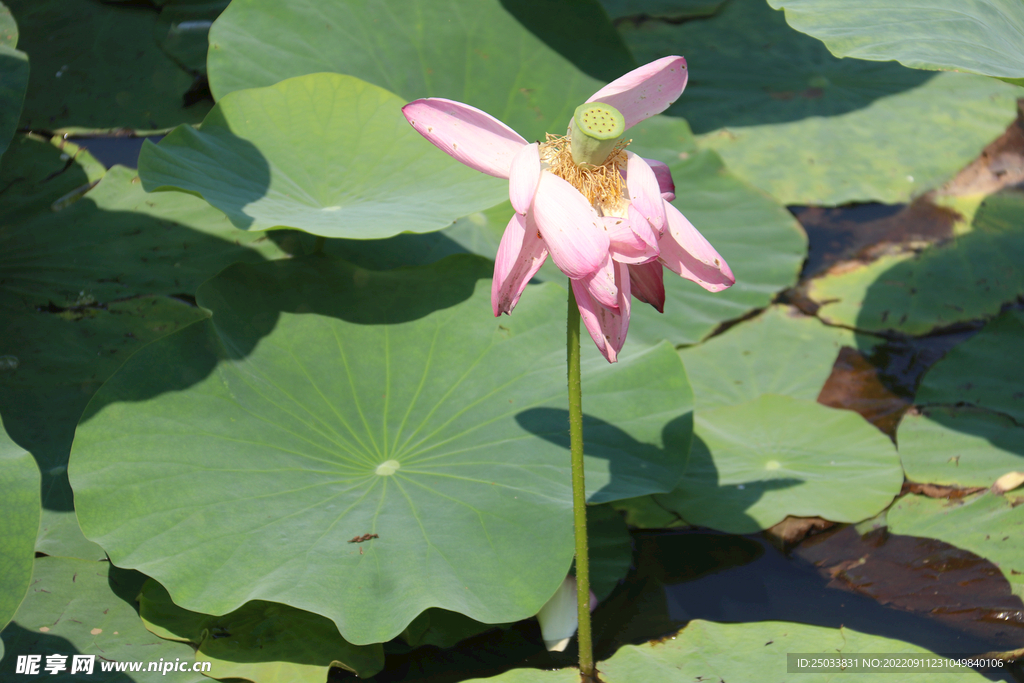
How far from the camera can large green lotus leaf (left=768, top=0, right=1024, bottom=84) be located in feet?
4.39

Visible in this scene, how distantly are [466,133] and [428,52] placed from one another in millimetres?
1310

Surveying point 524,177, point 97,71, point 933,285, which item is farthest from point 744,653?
point 97,71

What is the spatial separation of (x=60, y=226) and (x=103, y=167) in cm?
28

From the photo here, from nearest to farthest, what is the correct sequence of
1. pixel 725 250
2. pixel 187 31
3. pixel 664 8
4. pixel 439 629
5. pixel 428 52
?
1. pixel 439 629
2. pixel 428 52
3. pixel 725 250
4. pixel 187 31
5. pixel 664 8

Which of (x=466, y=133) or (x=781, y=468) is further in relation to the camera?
(x=781, y=468)

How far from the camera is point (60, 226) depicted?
1.89m

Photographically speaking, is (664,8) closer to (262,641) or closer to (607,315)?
(607,315)

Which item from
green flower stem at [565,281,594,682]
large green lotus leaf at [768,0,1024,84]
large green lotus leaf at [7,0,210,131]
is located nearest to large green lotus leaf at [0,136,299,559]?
large green lotus leaf at [7,0,210,131]

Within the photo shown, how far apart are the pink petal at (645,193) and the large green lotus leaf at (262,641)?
2.97ft

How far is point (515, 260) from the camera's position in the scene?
2.86 ft

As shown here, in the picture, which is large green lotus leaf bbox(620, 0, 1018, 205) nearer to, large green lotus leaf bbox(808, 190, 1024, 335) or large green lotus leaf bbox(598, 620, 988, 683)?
large green lotus leaf bbox(808, 190, 1024, 335)

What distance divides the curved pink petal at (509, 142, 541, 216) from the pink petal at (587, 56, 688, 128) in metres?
0.12

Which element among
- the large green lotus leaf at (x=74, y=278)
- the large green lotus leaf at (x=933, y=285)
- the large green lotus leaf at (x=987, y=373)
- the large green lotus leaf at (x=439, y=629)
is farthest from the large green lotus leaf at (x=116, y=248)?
the large green lotus leaf at (x=987, y=373)

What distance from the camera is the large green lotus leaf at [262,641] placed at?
121cm
